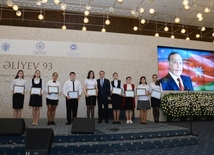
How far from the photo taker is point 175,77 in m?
9.34

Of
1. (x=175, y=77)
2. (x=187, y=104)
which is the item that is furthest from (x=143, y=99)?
(x=175, y=77)

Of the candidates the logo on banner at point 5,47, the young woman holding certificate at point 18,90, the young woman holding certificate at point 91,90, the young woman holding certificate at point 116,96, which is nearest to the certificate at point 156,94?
the young woman holding certificate at point 116,96

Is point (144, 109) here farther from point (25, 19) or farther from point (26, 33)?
point (25, 19)

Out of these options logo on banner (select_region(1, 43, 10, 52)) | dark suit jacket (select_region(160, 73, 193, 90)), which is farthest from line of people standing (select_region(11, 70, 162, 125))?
dark suit jacket (select_region(160, 73, 193, 90))

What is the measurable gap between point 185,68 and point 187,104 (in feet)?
6.49

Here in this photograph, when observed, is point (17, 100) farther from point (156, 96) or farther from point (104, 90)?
point (156, 96)

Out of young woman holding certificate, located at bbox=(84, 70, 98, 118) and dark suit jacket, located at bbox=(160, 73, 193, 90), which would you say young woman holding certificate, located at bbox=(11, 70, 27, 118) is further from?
dark suit jacket, located at bbox=(160, 73, 193, 90)

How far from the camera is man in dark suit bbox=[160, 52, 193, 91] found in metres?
9.19

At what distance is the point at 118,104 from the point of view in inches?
232

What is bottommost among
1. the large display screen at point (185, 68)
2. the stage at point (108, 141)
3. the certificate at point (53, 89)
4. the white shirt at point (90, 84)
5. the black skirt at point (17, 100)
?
the stage at point (108, 141)

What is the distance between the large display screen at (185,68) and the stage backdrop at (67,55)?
549 millimetres

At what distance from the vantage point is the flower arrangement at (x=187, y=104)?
832 cm

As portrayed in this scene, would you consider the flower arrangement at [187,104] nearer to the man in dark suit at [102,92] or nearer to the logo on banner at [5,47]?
the man in dark suit at [102,92]

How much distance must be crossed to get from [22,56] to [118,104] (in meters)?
4.36
